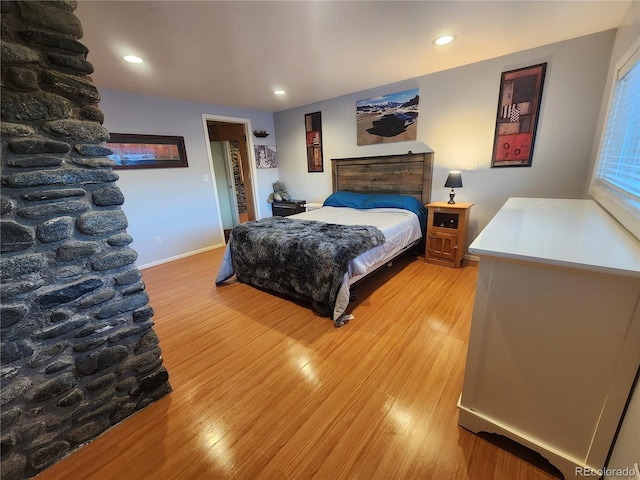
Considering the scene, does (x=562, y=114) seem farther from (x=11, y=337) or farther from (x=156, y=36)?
(x=11, y=337)

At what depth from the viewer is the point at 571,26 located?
7.32 ft

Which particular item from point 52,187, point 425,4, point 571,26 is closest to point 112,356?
point 52,187

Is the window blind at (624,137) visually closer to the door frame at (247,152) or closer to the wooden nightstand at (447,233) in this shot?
the wooden nightstand at (447,233)

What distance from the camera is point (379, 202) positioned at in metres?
3.70

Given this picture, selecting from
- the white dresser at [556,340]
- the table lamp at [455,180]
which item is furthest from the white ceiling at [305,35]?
the white dresser at [556,340]

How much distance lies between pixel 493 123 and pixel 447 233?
4.45 feet

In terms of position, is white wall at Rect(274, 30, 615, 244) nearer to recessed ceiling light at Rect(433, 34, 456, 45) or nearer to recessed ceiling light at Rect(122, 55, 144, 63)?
recessed ceiling light at Rect(433, 34, 456, 45)

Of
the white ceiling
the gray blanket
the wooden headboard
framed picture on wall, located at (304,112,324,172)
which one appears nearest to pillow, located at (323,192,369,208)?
the wooden headboard

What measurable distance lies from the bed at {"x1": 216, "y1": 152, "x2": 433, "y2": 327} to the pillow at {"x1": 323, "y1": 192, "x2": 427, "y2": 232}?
1 centimetres

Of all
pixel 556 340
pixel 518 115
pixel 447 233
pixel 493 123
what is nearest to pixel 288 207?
pixel 447 233

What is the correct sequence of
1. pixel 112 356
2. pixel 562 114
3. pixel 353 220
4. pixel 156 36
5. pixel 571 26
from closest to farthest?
1. pixel 112 356
2. pixel 156 36
3. pixel 571 26
4. pixel 562 114
5. pixel 353 220

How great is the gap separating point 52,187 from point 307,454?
1631mm

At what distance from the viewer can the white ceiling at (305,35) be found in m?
1.82

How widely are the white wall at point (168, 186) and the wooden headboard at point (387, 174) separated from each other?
2.06m
